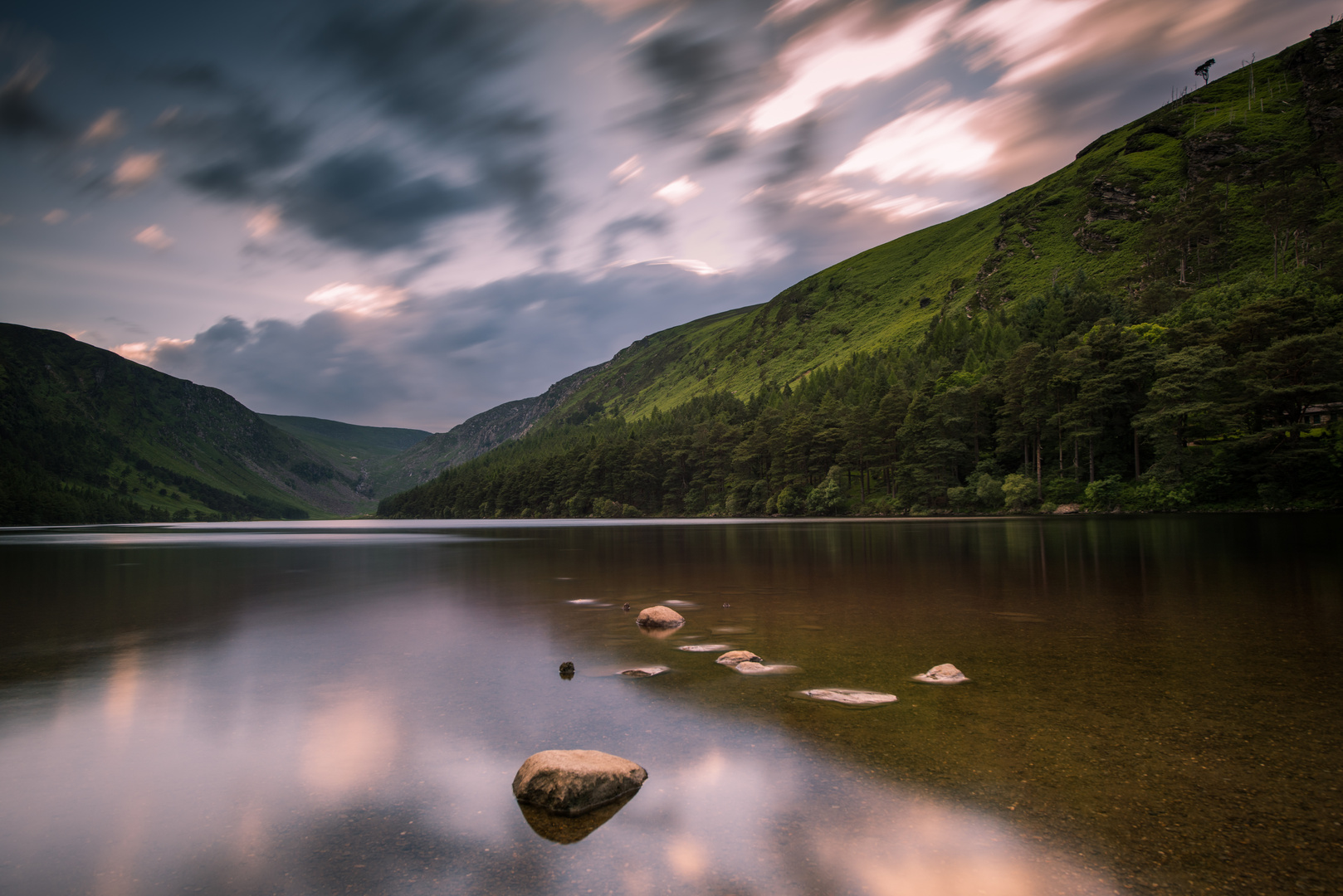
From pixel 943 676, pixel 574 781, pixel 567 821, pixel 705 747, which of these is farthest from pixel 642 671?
pixel 567 821

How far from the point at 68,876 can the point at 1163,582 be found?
1302 inches

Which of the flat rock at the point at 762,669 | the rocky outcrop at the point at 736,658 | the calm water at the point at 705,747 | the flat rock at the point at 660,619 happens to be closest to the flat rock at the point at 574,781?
the calm water at the point at 705,747

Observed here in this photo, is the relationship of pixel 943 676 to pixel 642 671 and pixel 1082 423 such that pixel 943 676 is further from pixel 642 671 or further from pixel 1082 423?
→ pixel 1082 423

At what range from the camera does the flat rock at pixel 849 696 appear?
1209cm

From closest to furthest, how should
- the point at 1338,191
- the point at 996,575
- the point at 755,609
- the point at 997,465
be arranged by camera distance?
the point at 755,609 → the point at 996,575 → the point at 997,465 → the point at 1338,191

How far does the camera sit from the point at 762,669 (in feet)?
48.8

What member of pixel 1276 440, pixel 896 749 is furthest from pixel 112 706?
pixel 1276 440

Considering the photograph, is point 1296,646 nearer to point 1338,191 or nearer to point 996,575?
point 996,575

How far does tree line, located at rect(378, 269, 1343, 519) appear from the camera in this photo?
77625 millimetres

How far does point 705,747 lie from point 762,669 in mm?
4987

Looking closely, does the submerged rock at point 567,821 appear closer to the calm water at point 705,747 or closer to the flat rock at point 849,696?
the calm water at point 705,747

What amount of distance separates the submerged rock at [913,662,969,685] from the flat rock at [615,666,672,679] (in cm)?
552

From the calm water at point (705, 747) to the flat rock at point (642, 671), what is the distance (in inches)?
15.0

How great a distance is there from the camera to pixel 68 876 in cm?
674
